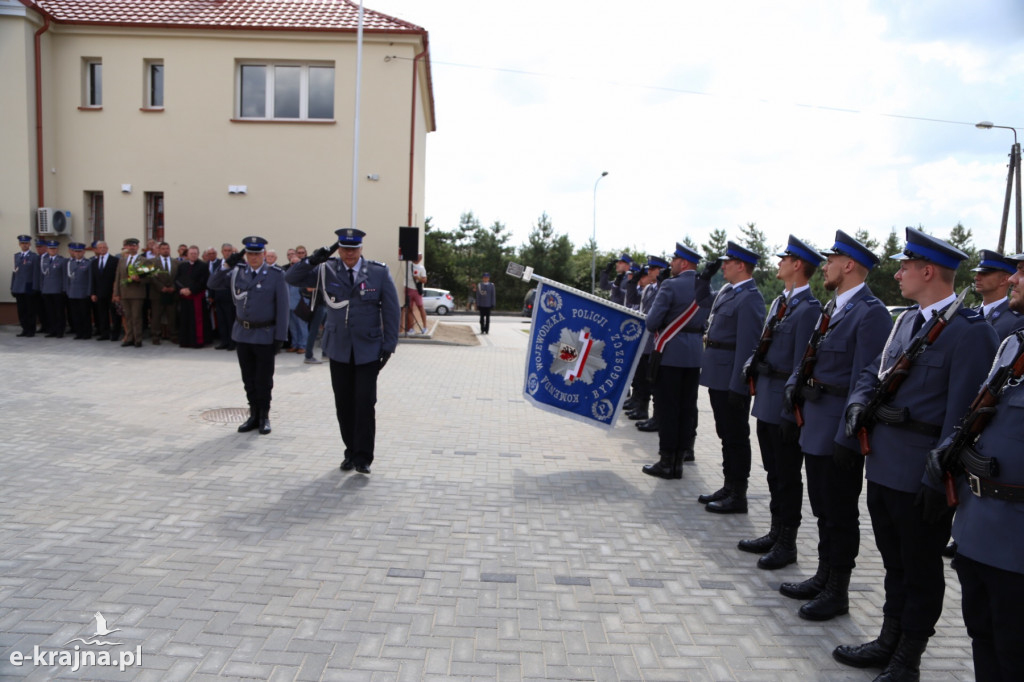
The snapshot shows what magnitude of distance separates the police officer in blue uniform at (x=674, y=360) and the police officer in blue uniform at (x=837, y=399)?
2.58m

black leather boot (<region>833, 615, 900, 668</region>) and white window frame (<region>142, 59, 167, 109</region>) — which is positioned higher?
white window frame (<region>142, 59, 167, 109</region>)

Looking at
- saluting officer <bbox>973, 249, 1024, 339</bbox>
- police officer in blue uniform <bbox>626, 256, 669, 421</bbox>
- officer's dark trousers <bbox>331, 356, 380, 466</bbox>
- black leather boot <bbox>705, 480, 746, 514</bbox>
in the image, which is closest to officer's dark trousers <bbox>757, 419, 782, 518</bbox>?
black leather boot <bbox>705, 480, 746, 514</bbox>

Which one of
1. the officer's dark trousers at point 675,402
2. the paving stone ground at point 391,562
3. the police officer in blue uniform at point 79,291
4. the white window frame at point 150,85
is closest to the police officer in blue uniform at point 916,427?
the paving stone ground at point 391,562

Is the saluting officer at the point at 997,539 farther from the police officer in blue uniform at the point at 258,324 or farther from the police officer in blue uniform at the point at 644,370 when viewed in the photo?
the police officer in blue uniform at the point at 644,370

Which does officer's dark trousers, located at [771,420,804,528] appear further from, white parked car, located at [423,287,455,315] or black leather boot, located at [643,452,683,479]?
white parked car, located at [423,287,455,315]

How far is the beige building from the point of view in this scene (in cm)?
1783

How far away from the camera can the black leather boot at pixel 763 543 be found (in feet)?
15.9

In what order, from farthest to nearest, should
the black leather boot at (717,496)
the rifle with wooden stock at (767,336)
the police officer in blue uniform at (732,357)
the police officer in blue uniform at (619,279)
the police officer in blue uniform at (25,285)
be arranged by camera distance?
the police officer in blue uniform at (25,285) < the police officer in blue uniform at (619,279) < the black leather boot at (717,496) < the police officer in blue uniform at (732,357) < the rifle with wooden stock at (767,336)

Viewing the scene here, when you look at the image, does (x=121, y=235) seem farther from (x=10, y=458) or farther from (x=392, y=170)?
(x=10, y=458)

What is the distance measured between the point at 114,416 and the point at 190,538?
419cm

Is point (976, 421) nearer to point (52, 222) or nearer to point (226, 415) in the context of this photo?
point (226, 415)

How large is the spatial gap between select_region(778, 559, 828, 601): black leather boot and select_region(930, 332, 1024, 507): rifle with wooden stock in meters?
1.64

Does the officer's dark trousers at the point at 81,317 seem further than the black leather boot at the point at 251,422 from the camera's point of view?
Yes

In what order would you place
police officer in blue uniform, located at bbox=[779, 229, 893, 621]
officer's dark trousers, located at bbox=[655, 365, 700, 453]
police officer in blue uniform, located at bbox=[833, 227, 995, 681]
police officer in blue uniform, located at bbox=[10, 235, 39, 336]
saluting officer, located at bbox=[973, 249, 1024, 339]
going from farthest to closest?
police officer in blue uniform, located at bbox=[10, 235, 39, 336] < officer's dark trousers, located at bbox=[655, 365, 700, 453] < saluting officer, located at bbox=[973, 249, 1024, 339] < police officer in blue uniform, located at bbox=[779, 229, 893, 621] < police officer in blue uniform, located at bbox=[833, 227, 995, 681]
